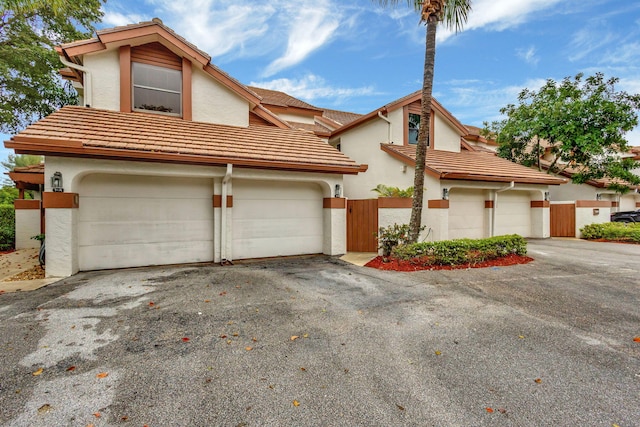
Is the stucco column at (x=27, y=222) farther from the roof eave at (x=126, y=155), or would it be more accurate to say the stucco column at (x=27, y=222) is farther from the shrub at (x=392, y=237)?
the shrub at (x=392, y=237)

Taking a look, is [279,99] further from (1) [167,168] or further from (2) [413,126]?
(1) [167,168]

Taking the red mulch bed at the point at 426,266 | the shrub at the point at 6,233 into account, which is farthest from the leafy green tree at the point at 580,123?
the shrub at the point at 6,233

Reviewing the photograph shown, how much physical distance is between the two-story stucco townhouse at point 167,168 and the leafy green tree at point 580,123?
39.3 ft

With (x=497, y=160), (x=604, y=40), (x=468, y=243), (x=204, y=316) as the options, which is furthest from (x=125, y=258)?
(x=604, y=40)

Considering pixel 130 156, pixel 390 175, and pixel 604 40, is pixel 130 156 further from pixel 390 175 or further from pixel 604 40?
pixel 604 40

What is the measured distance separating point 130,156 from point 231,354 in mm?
5781

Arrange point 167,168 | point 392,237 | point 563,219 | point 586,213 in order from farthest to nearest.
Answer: point 563,219 < point 586,213 < point 392,237 < point 167,168

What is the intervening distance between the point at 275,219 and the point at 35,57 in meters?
13.3

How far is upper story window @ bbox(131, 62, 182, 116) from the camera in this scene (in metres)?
8.98

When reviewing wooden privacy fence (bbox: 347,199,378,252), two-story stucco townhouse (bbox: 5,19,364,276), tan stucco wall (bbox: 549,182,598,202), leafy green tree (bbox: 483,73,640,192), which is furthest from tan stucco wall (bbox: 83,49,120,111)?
tan stucco wall (bbox: 549,182,598,202)

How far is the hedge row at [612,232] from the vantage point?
12341mm

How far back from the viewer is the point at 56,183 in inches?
261

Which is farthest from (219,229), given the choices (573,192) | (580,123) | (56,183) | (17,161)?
(17,161)

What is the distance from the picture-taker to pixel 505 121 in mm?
17062
